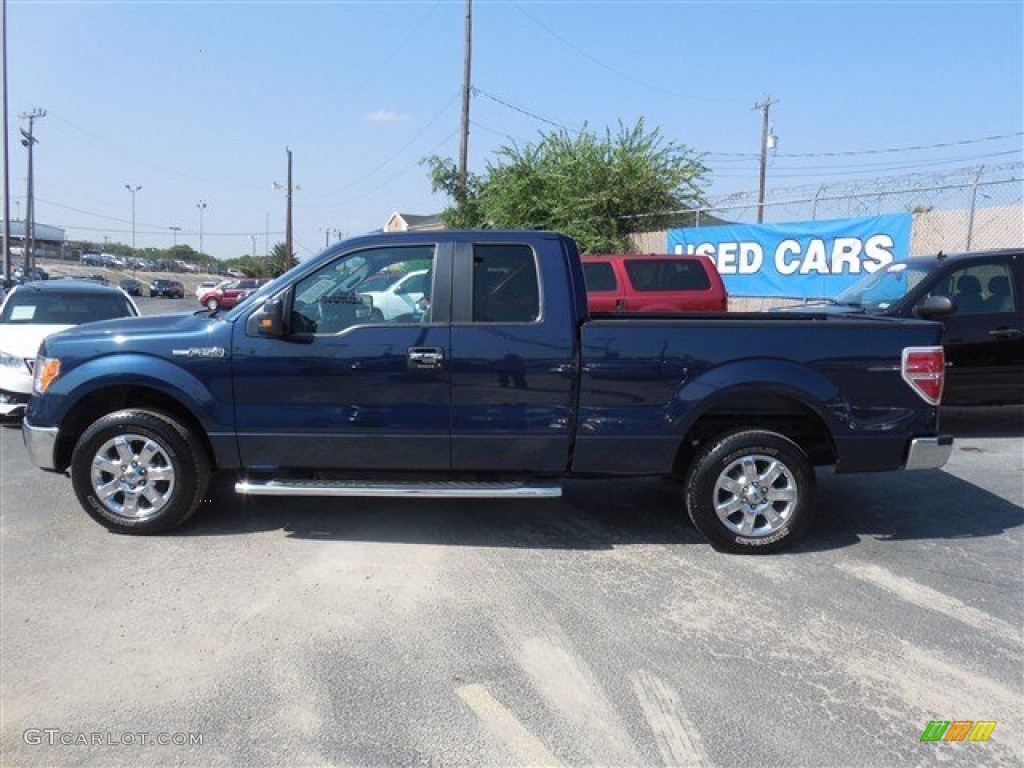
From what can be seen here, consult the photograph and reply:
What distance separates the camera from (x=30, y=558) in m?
4.56

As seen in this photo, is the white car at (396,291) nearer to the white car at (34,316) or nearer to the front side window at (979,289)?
the white car at (34,316)

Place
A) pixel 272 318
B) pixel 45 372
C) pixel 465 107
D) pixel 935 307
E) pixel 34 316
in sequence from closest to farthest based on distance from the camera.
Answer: pixel 272 318, pixel 45 372, pixel 935 307, pixel 34 316, pixel 465 107

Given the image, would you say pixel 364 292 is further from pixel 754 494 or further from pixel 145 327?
pixel 754 494

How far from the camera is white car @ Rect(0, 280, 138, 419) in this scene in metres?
7.62

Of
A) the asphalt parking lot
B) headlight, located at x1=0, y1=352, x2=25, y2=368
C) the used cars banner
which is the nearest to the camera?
the asphalt parking lot

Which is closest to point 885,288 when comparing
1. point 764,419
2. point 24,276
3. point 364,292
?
point 764,419

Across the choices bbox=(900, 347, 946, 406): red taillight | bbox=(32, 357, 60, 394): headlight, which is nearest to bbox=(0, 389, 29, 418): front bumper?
bbox=(32, 357, 60, 394): headlight

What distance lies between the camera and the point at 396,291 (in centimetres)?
485

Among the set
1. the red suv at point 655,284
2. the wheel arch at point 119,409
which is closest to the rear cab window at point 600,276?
the red suv at point 655,284

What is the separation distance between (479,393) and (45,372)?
288 centimetres

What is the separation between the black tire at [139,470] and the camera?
15.8ft

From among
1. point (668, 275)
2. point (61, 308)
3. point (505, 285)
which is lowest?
point (61, 308)

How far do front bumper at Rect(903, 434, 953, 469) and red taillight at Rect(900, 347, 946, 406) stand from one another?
1.11 feet

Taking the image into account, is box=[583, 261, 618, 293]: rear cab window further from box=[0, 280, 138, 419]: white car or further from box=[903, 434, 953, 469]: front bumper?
box=[903, 434, 953, 469]: front bumper
